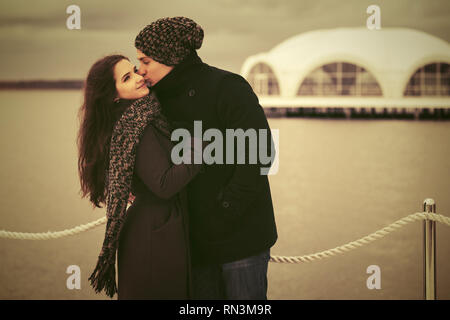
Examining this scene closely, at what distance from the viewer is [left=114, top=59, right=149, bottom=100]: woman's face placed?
8.55 feet

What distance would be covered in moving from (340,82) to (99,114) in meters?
56.5

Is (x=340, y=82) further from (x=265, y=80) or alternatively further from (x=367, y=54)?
(x=265, y=80)

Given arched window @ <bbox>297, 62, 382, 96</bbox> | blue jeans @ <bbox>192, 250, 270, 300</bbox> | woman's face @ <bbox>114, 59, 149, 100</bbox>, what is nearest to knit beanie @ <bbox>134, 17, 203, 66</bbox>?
woman's face @ <bbox>114, 59, 149, 100</bbox>

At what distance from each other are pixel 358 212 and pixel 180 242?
57.9 feet

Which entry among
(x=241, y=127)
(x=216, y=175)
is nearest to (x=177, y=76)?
(x=241, y=127)

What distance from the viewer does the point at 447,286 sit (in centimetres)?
1109

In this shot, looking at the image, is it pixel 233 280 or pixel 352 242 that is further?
pixel 352 242

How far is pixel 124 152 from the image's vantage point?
8.18 ft

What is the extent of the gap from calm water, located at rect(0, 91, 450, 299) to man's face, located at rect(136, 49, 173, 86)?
9.11 metres

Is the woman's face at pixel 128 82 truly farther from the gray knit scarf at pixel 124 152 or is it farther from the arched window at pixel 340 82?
the arched window at pixel 340 82

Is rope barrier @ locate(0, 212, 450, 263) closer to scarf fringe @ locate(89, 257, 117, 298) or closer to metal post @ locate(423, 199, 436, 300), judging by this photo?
metal post @ locate(423, 199, 436, 300)

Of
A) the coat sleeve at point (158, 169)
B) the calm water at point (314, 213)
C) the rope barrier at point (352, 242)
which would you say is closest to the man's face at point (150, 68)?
the coat sleeve at point (158, 169)

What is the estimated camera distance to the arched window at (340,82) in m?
56.3

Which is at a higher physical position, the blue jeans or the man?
the man
